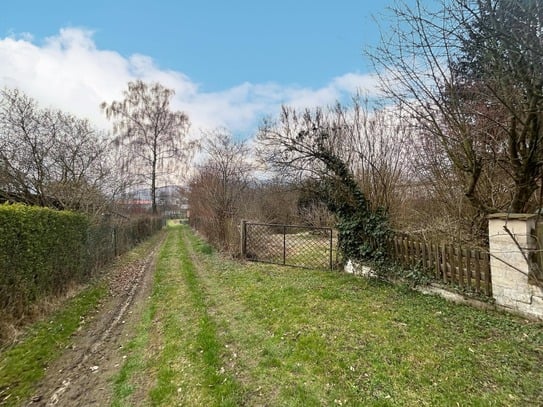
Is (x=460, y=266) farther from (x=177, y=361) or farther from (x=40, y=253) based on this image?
(x=40, y=253)

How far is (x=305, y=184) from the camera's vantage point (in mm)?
7504

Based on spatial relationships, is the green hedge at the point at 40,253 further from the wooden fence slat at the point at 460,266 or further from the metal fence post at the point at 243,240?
the wooden fence slat at the point at 460,266

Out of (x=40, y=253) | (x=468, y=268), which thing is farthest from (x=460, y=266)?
(x=40, y=253)

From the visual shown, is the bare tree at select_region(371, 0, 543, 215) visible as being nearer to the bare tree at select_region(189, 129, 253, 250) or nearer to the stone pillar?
the stone pillar

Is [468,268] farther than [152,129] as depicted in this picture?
No

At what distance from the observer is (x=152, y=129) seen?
970 inches

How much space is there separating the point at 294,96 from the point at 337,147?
2.43 metres

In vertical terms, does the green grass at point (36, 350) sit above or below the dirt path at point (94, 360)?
above

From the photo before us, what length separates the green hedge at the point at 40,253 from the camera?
13.7 ft

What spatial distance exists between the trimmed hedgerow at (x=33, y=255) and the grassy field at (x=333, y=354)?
6.42 ft

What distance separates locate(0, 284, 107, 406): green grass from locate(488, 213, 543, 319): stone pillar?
18.3ft

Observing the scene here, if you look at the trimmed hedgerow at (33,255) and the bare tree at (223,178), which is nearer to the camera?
the trimmed hedgerow at (33,255)

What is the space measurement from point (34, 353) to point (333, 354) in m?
3.65

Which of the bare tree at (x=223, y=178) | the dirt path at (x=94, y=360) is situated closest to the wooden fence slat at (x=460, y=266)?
the dirt path at (x=94, y=360)
